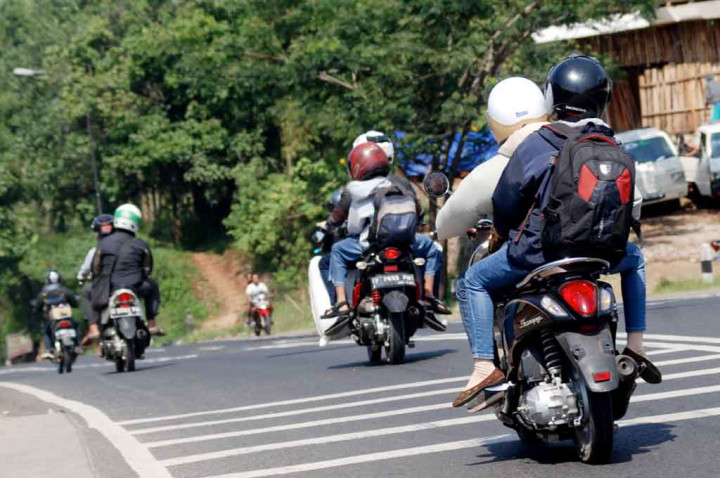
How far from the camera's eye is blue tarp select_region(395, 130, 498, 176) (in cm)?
3088

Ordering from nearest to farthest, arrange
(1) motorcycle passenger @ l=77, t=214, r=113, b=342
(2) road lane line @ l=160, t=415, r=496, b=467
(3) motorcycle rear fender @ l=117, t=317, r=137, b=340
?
1. (2) road lane line @ l=160, t=415, r=496, b=467
2. (3) motorcycle rear fender @ l=117, t=317, r=137, b=340
3. (1) motorcycle passenger @ l=77, t=214, r=113, b=342

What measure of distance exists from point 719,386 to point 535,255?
2879 mm

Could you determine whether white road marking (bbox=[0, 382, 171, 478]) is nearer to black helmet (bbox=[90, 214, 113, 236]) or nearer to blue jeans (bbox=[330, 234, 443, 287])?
blue jeans (bbox=[330, 234, 443, 287])

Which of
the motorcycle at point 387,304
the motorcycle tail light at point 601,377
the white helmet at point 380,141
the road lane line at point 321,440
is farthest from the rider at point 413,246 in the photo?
the motorcycle tail light at point 601,377

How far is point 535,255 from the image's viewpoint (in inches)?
256

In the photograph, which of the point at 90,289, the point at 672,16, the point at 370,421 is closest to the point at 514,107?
the point at 370,421

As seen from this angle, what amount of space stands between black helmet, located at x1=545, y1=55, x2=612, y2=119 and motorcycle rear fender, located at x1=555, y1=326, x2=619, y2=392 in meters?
1.07

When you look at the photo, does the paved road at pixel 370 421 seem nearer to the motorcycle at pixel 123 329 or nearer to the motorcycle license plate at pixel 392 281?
the motorcycle license plate at pixel 392 281

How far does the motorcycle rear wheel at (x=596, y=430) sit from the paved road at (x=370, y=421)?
0.08m

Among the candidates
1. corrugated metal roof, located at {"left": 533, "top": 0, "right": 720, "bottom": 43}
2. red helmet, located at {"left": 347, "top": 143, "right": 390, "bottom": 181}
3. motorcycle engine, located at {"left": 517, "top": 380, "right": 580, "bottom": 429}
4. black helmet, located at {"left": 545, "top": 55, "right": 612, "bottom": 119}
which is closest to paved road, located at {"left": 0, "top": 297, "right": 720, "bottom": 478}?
motorcycle engine, located at {"left": 517, "top": 380, "right": 580, "bottom": 429}

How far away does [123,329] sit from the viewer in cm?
1722

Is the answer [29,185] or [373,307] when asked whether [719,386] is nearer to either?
[373,307]

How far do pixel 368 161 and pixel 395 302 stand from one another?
4.71 feet

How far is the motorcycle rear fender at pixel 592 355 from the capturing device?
6.03 metres
